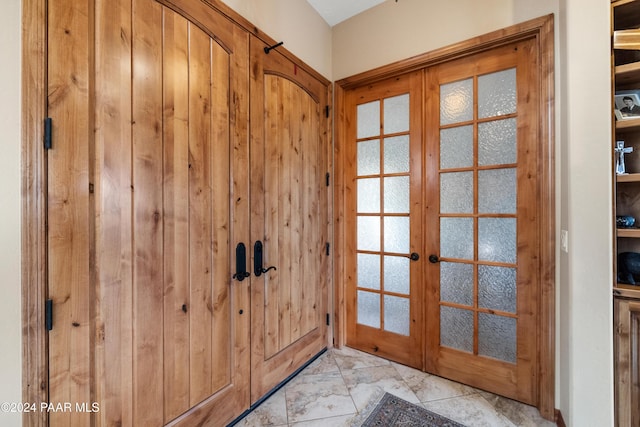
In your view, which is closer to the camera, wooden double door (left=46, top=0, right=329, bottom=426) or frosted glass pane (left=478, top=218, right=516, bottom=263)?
wooden double door (left=46, top=0, right=329, bottom=426)

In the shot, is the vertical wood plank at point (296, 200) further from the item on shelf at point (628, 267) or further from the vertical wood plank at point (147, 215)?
the item on shelf at point (628, 267)

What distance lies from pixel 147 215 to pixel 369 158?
1.83 metres

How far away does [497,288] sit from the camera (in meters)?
1.89

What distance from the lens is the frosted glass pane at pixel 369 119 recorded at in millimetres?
2400

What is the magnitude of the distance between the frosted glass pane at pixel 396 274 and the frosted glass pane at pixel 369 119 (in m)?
1.15

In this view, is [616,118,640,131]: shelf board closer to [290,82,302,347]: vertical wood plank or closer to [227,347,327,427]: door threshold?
[290,82,302,347]: vertical wood plank

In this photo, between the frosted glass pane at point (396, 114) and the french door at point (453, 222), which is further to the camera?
the frosted glass pane at point (396, 114)

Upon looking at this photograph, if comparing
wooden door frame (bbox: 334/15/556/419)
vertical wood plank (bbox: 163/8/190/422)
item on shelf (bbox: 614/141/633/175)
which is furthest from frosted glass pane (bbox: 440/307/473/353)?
vertical wood plank (bbox: 163/8/190/422)

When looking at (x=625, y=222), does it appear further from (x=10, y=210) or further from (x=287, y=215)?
(x=10, y=210)

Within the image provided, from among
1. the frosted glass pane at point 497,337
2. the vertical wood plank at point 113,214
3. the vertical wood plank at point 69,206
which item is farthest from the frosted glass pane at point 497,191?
the vertical wood plank at point 69,206

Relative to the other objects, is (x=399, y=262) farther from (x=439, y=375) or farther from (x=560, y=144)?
(x=560, y=144)

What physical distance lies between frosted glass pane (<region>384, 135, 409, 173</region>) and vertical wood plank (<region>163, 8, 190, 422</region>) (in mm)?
1611

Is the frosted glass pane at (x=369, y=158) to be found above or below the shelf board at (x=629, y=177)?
above

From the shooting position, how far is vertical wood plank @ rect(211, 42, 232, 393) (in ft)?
4.97
